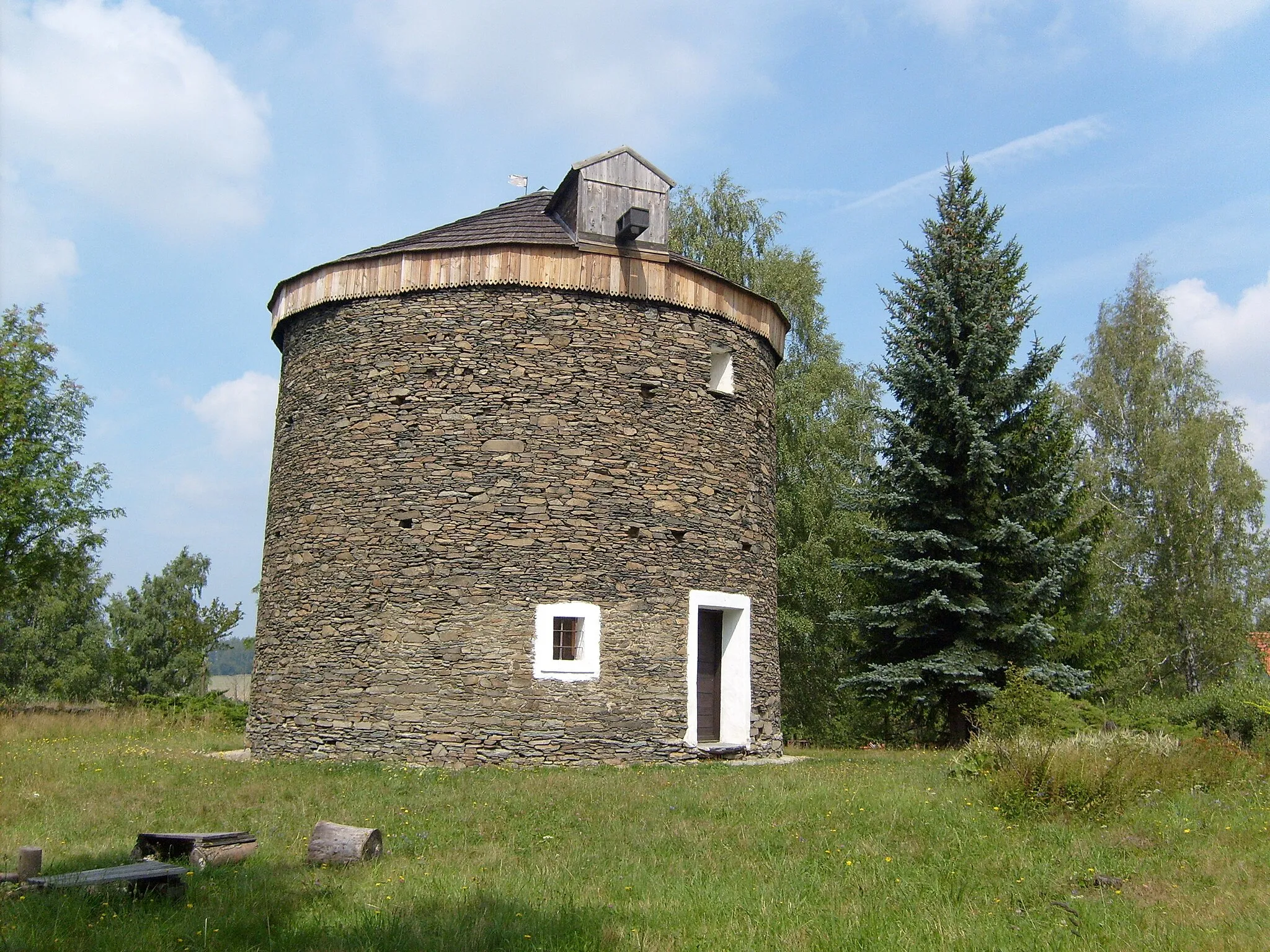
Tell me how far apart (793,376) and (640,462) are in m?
13.2

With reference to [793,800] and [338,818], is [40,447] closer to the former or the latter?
[338,818]

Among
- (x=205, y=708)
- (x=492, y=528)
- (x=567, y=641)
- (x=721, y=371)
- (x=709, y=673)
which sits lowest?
(x=205, y=708)

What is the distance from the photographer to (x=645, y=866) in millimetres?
6879

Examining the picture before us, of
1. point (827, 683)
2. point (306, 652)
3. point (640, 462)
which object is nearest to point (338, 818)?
point (306, 652)

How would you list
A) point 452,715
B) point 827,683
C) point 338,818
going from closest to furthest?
point 338,818
point 452,715
point 827,683

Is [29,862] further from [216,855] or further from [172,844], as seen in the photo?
[216,855]

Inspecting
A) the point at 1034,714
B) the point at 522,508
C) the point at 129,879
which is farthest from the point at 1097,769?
the point at 522,508

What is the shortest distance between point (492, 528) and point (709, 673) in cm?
397

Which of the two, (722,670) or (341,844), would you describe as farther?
(722,670)

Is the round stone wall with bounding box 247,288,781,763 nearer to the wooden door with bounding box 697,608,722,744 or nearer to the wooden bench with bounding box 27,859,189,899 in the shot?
the wooden door with bounding box 697,608,722,744

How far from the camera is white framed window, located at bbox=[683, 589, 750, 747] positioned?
13.9 meters

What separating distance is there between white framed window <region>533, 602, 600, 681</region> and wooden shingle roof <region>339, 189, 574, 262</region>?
504 centimetres

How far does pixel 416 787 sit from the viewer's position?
1023cm

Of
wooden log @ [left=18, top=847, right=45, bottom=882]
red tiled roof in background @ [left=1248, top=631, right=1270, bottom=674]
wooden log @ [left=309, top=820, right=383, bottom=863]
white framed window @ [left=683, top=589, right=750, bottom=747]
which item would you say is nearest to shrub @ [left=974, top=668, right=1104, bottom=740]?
white framed window @ [left=683, top=589, right=750, bottom=747]
